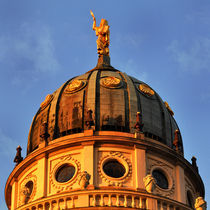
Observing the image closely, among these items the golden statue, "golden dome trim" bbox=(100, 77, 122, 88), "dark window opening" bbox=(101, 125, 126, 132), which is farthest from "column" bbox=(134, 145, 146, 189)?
the golden statue

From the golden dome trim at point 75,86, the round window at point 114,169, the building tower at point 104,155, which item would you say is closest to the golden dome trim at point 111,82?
the building tower at point 104,155

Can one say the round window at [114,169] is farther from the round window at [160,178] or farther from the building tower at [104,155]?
the round window at [160,178]

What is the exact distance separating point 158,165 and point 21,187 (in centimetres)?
1205

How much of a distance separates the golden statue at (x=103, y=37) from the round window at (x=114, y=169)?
1666 cm

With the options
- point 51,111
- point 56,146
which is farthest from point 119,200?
point 51,111

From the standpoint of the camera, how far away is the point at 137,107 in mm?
75375

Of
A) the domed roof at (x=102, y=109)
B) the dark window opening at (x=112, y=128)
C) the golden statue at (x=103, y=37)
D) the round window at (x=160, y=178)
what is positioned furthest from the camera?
the golden statue at (x=103, y=37)

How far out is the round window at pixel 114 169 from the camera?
70.4 metres

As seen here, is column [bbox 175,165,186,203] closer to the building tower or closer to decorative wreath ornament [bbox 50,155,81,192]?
the building tower

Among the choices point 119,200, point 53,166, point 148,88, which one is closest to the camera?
point 119,200

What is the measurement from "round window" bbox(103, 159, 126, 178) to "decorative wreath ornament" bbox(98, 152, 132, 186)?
0.81ft

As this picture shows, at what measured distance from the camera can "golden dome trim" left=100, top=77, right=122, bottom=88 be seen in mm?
76375

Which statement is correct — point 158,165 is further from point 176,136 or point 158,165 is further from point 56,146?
point 56,146

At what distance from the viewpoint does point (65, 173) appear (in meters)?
71.4
